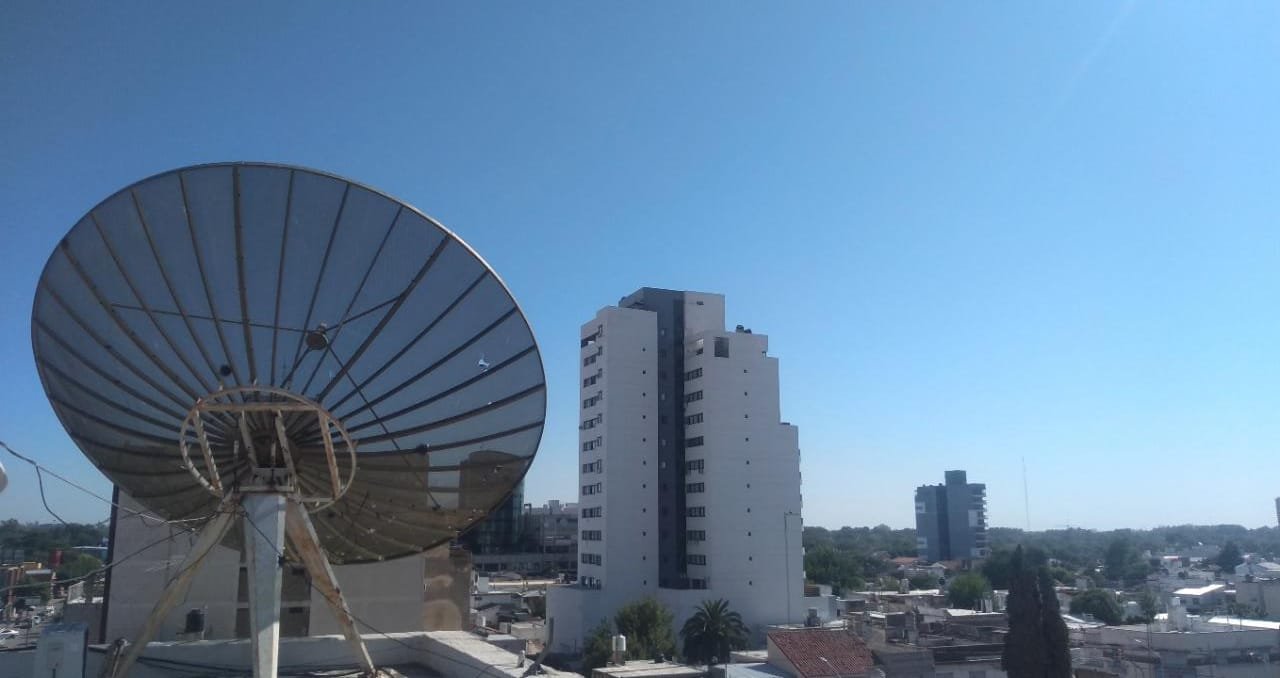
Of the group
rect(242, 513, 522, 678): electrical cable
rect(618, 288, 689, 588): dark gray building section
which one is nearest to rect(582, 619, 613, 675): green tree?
rect(618, 288, 689, 588): dark gray building section

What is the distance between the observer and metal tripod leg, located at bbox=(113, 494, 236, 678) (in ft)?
35.9

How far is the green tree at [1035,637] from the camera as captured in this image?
3503 centimetres

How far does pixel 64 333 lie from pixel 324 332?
3165 millimetres

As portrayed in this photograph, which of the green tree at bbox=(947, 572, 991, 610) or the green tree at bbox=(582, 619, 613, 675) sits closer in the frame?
the green tree at bbox=(582, 619, 613, 675)

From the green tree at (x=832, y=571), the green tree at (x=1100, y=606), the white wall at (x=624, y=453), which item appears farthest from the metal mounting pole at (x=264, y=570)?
the green tree at (x=832, y=571)

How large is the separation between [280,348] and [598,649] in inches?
1470

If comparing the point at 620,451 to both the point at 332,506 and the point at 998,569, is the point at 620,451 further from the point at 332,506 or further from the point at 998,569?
the point at 998,569

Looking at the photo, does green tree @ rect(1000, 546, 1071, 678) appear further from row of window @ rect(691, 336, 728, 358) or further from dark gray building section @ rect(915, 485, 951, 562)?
dark gray building section @ rect(915, 485, 951, 562)

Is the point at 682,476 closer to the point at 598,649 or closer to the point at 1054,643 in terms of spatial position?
the point at 598,649

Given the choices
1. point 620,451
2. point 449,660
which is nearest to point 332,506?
point 449,660

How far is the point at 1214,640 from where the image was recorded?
37.6m

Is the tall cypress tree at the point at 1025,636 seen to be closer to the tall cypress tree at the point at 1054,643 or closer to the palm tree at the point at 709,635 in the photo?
the tall cypress tree at the point at 1054,643

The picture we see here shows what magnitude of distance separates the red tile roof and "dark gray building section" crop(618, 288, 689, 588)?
23775 millimetres

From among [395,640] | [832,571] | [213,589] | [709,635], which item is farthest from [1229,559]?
[395,640]
